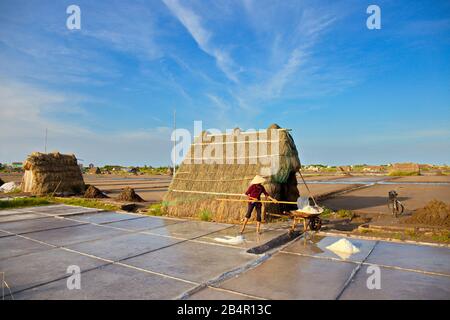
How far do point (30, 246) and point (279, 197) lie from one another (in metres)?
7.65

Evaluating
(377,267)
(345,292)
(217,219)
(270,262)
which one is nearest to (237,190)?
(217,219)

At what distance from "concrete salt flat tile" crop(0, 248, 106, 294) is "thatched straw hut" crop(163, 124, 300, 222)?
17.1ft

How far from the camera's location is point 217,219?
10.4 m

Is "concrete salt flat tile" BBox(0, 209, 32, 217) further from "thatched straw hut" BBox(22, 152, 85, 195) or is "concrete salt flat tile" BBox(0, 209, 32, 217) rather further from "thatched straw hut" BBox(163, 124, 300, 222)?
"thatched straw hut" BBox(22, 152, 85, 195)

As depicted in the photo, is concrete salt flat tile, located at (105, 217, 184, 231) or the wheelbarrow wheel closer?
the wheelbarrow wheel

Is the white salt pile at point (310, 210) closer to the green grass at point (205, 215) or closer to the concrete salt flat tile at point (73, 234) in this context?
the green grass at point (205, 215)

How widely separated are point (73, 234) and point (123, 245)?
2176 mm

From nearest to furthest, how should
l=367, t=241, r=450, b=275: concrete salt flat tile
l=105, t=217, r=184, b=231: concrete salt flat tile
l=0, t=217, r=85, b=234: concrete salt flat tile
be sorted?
1. l=367, t=241, r=450, b=275: concrete salt flat tile
2. l=0, t=217, r=85, b=234: concrete salt flat tile
3. l=105, t=217, r=184, b=231: concrete salt flat tile

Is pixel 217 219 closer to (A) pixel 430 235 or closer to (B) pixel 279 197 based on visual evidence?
(B) pixel 279 197

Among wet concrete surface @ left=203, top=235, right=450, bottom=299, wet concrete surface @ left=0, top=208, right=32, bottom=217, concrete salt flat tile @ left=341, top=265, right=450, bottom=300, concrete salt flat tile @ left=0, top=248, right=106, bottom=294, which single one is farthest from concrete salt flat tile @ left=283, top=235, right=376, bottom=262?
wet concrete surface @ left=0, top=208, right=32, bottom=217

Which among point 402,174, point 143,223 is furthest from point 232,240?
point 402,174

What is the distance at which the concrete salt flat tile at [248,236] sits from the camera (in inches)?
280

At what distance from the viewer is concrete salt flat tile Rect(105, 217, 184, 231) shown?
30.6 ft

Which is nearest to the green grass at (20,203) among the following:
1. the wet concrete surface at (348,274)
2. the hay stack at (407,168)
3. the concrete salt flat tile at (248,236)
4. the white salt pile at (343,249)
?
the concrete salt flat tile at (248,236)
